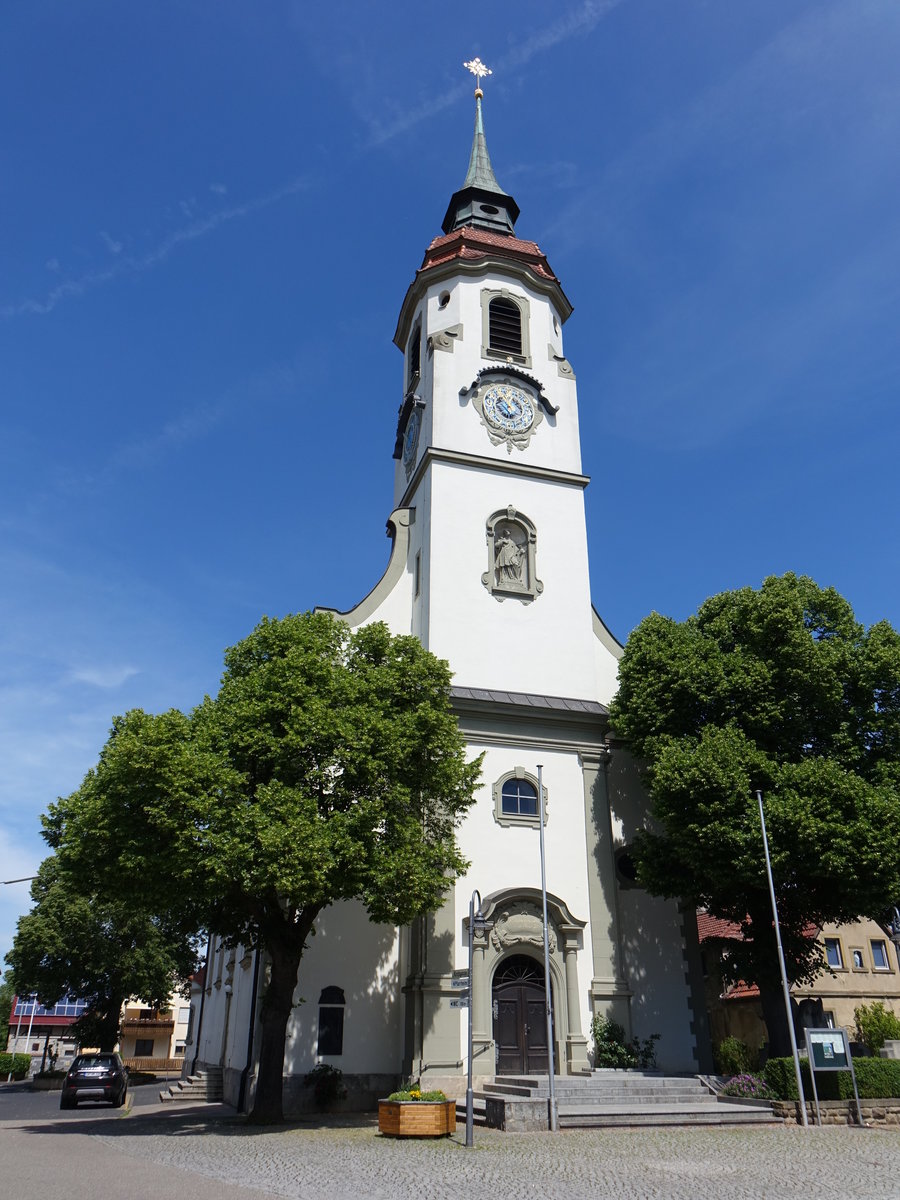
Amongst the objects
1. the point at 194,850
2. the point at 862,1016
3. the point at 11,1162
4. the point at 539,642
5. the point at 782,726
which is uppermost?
the point at 539,642

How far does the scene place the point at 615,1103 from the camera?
65.1ft

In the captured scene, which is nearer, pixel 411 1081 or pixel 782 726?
pixel 411 1081

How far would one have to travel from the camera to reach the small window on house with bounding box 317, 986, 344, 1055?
22469 millimetres

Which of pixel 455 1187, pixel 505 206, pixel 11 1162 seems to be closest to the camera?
pixel 455 1187

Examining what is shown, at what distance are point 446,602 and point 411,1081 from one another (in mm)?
12140

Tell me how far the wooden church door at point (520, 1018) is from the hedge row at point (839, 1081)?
5867 mm

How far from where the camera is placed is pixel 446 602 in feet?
89.5

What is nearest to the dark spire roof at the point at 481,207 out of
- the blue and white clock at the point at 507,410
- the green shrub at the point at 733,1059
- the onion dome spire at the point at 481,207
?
the onion dome spire at the point at 481,207

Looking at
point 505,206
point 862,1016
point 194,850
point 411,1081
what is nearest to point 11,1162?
point 194,850

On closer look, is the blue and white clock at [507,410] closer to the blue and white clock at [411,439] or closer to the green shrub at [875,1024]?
the blue and white clock at [411,439]

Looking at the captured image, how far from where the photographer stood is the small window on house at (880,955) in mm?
35562

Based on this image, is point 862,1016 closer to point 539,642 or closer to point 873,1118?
point 873,1118

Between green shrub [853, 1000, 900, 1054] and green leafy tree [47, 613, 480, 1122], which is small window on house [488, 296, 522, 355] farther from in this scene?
green shrub [853, 1000, 900, 1054]

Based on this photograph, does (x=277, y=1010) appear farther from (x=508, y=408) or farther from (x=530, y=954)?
(x=508, y=408)
